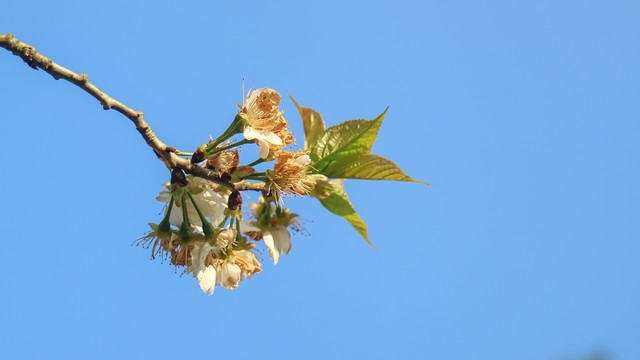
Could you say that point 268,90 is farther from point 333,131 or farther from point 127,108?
point 127,108

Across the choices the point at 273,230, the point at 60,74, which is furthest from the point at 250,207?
the point at 60,74

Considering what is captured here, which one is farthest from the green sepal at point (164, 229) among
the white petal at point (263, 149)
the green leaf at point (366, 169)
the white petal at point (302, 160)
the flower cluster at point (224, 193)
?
the green leaf at point (366, 169)

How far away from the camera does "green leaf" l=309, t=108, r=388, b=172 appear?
9.62ft

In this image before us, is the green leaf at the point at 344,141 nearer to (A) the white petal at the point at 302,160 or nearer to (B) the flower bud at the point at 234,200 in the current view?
(A) the white petal at the point at 302,160

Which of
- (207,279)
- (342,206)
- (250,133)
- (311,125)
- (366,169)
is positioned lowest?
(207,279)

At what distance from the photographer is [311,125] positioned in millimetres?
3287

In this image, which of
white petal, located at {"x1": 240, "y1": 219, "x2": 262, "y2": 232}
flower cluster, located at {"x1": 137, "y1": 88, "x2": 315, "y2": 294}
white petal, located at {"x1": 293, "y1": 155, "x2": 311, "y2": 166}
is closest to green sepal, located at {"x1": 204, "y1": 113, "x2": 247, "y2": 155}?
flower cluster, located at {"x1": 137, "y1": 88, "x2": 315, "y2": 294}

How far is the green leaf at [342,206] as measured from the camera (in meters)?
2.94

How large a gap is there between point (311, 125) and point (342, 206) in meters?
0.56

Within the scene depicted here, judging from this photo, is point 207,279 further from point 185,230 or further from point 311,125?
point 311,125

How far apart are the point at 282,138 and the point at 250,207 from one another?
2.08 feet

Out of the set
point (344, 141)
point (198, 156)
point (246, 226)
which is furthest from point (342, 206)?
point (198, 156)

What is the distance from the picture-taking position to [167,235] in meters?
2.88

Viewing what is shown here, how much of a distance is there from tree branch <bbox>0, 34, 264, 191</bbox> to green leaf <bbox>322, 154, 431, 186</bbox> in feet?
2.11
